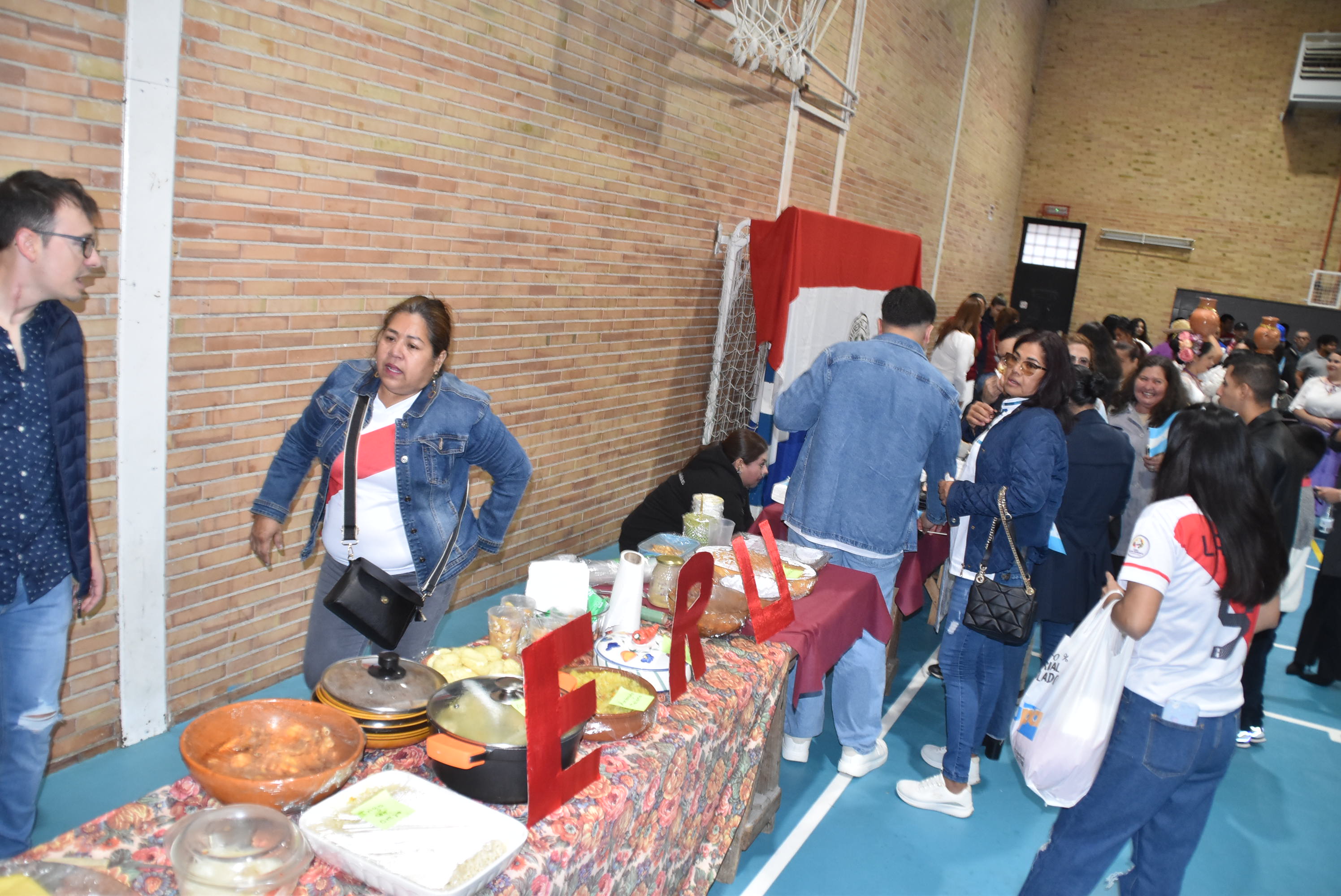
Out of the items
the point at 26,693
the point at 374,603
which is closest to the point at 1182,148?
the point at 374,603

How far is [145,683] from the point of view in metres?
3.11

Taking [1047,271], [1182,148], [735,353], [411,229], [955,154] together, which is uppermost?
[1182,148]

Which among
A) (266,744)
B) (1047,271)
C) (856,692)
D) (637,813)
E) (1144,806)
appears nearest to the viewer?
(266,744)

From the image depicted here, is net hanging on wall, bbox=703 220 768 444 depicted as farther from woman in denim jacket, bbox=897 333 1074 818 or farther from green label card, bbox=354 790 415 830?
green label card, bbox=354 790 415 830

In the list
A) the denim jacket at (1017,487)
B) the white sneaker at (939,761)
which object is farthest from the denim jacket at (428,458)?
the white sneaker at (939,761)

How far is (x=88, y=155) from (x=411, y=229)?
52.3 inches

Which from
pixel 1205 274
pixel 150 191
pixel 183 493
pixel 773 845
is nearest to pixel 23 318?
pixel 150 191

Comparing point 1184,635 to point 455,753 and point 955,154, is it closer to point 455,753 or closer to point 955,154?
point 455,753

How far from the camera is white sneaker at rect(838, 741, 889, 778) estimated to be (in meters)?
3.68

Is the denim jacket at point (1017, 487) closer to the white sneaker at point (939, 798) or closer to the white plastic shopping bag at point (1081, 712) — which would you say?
the white plastic shopping bag at point (1081, 712)

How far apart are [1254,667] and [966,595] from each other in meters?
1.93

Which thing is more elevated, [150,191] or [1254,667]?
[150,191]

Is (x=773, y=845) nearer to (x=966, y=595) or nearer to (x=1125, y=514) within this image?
(x=966, y=595)

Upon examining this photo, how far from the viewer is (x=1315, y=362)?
9.55m
